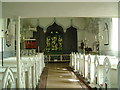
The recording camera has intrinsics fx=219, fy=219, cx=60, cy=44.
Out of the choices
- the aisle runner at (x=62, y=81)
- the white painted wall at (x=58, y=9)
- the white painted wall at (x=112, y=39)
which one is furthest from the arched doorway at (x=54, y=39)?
the white painted wall at (x=58, y=9)

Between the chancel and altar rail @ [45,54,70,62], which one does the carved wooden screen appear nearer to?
the chancel

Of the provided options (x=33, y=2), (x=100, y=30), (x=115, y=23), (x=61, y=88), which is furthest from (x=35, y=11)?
(x=100, y=30)

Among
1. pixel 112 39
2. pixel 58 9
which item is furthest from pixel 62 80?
pixel 112 39

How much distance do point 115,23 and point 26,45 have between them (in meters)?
8.01

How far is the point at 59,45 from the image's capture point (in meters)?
18.9

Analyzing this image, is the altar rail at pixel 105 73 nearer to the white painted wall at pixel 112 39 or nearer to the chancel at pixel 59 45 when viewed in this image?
the chancel at pixel 59 45

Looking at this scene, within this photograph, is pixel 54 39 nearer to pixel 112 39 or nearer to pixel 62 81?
pixel 112 39

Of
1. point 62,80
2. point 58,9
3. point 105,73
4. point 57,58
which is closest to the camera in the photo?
point 105,73

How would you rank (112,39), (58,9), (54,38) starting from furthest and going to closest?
1. (54,38)
2. (112,39)
3. (58,9)

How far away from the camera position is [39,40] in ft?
61.6

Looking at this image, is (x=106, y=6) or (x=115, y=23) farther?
(x=115, y=23)

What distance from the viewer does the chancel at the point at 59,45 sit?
473 cm

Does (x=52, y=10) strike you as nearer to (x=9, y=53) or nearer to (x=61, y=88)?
(x=61, y=88)

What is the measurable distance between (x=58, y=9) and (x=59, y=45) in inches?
451
